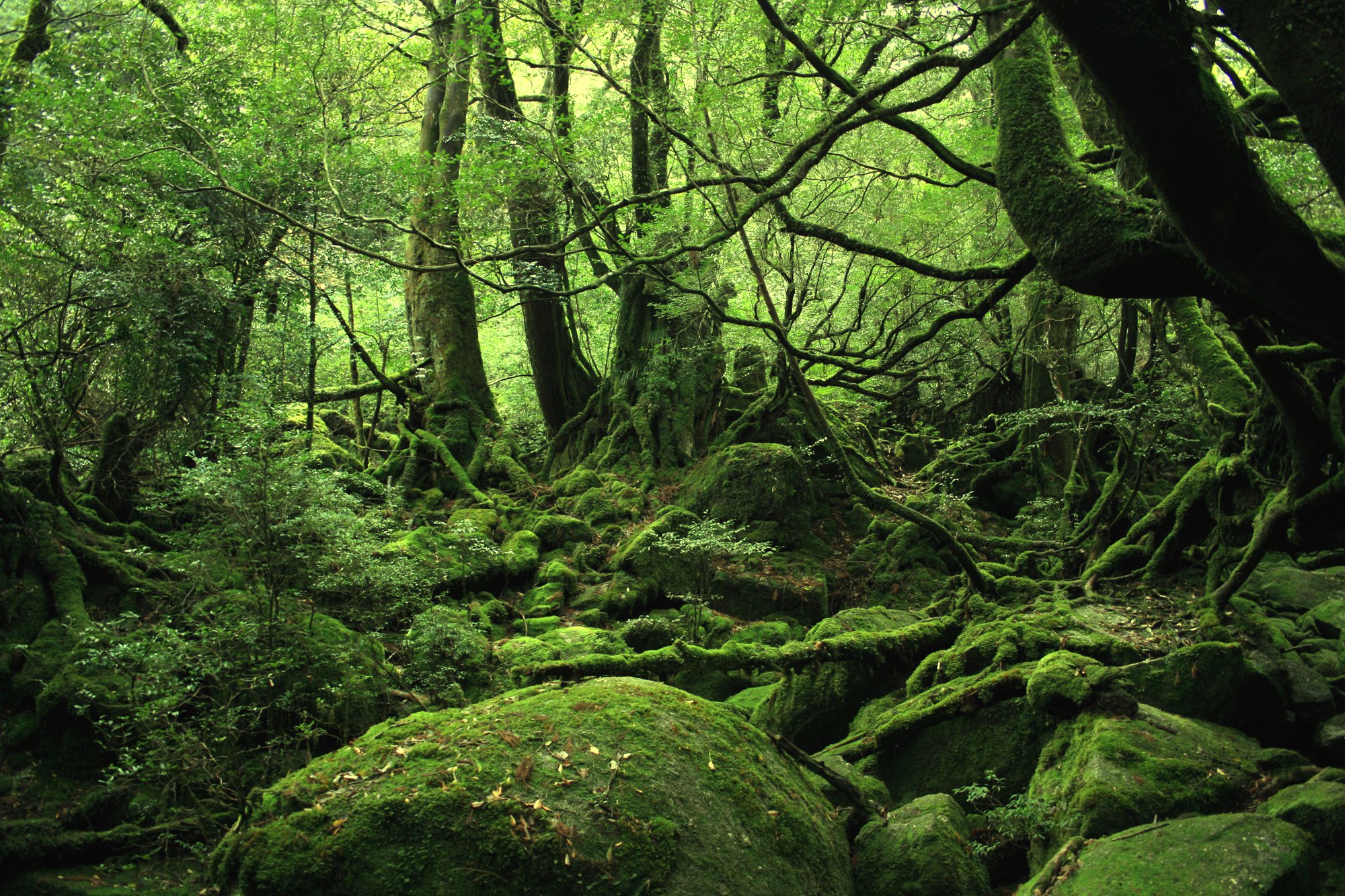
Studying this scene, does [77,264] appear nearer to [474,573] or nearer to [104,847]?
[474,573]

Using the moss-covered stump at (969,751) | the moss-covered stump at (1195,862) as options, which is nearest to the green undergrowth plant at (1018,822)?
the moss-covered stump at (969,751)

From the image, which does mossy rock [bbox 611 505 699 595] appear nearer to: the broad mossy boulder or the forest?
the forest

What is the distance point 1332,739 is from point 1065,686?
1.58 metres

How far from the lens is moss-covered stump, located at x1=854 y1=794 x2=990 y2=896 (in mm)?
3695

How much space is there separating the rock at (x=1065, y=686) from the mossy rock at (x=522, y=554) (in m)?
5.94

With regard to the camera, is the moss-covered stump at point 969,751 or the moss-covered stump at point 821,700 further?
the moss-covered stump at point 821,700

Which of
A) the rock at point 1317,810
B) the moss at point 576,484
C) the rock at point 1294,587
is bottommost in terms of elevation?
the rock at point 1294,587

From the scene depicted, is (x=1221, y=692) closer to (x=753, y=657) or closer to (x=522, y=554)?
(x=753, y=657)

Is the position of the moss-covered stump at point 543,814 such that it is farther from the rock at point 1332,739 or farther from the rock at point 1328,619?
the rock at point 1328,619

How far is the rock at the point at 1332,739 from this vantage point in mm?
4578

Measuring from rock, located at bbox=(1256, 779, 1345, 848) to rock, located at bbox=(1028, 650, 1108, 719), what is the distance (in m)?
1.04

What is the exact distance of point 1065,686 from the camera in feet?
15.6

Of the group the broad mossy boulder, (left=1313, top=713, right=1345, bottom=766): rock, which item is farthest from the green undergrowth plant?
the broad mossy boulder

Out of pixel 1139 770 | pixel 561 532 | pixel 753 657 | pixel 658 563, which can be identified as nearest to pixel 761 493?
pixel 658 563
